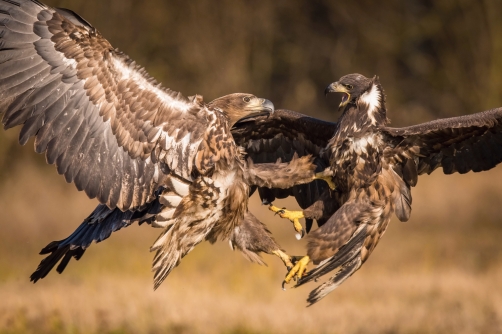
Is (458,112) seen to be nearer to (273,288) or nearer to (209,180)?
(273,288)

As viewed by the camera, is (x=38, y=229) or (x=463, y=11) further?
(x=463, y=11)

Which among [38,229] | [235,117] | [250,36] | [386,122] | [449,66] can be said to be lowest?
[38,229]

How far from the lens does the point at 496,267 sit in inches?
476

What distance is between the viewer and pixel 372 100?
6918mm

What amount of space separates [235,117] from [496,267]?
6.41 meters

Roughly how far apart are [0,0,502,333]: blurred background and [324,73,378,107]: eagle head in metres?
3.42

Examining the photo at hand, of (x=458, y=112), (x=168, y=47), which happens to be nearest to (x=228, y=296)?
(x=168, y=47)

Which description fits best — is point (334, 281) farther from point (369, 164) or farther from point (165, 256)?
point (165, 256)

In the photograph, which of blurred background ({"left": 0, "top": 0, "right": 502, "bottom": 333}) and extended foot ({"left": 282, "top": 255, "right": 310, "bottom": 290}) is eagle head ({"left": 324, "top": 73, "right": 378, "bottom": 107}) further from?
blurred background ({"left": 0, "top": 0, "right": 502, "bottom": 333})

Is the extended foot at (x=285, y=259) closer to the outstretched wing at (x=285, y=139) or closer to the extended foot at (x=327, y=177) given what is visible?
the extended foot at (x=327, y=177)

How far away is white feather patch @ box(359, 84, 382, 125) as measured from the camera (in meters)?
6.89

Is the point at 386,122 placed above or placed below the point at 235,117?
above

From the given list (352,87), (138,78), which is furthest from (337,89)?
(138,78)

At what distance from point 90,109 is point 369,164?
2.11 metres
